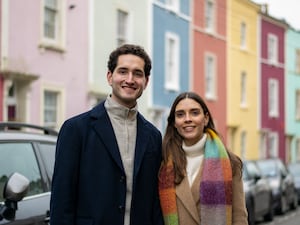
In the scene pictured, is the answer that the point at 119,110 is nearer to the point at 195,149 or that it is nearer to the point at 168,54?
the point at 195,149

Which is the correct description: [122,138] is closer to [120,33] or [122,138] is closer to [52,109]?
[52,109]

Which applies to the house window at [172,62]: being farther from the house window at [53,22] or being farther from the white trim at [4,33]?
the white trim at [4,33]

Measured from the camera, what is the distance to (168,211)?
13.5ft

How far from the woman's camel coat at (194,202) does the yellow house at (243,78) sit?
28926 millimetres

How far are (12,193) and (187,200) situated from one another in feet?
3.93

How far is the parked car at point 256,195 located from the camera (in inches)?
567

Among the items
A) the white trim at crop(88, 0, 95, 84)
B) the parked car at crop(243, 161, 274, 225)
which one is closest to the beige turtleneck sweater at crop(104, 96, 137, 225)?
the parked car at crop(243, 161, 274, 225)

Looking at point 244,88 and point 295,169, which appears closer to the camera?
point 295,169

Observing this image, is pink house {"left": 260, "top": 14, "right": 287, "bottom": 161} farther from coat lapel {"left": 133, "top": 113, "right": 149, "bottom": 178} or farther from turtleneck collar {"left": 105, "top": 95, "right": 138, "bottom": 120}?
turtleneck collar {"left": 105, "top": 95, "right": 138, "bottom": 120}

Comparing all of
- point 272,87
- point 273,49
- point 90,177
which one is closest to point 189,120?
point 90,177

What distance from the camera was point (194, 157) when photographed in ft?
14.2

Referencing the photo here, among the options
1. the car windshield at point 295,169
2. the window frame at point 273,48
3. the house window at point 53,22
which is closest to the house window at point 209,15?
the car windshield at point 295,169

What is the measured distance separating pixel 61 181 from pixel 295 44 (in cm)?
4169

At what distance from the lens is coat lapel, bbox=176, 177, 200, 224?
13.8 feet
